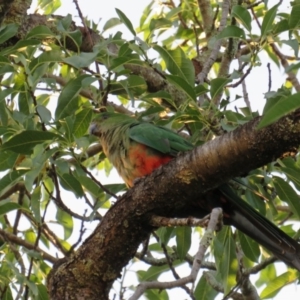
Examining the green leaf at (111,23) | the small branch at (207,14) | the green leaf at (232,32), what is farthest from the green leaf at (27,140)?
the small branch at (207,14)

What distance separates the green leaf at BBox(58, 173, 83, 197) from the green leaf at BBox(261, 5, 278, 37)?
1.30 metres

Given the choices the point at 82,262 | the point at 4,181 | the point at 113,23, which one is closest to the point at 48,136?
the point at 4,181

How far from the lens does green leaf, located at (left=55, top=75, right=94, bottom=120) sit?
11.8 feet

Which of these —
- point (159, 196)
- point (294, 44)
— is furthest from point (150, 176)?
point (294, 44)

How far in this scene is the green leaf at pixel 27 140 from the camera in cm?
353

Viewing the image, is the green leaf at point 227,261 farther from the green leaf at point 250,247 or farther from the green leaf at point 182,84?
the green leaf at point 182,84

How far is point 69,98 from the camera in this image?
12.1ft

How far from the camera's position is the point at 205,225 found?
2605 millimetres

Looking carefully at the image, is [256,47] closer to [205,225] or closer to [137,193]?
[137,193]

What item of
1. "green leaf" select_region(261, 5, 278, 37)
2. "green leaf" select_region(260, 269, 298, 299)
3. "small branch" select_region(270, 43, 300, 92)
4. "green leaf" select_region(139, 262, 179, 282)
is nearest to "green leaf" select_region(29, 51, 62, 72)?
"green leaf" select_region(261, 5, 278, 37)

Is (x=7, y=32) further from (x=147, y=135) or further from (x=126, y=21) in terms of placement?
(x=147, y=135)

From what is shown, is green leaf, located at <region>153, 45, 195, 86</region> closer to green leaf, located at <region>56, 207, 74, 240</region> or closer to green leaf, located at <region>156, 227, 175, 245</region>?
green leaf, located at <region>156, 227, 175, 245</region>

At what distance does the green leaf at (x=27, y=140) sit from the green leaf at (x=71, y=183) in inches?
18.0

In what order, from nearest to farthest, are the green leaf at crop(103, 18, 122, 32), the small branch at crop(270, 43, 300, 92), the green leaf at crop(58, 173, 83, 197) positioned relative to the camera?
1. the green leaf at crop(58, 173, 83, 197)
2. the green leaf at crop(103, 18, 122, 32)
3. the small branch at crop(270, 43, 300, 92)
